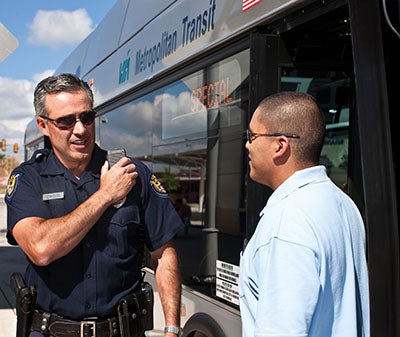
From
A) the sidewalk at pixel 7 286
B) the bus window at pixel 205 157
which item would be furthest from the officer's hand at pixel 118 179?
the sidewalk at pixel 7 286

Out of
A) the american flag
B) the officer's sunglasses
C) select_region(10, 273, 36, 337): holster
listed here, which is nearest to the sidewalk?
select_region(10, 273, 36, 337): holster

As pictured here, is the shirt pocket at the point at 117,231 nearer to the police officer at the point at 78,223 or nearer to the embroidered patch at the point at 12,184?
the police officer at the point at 78,223

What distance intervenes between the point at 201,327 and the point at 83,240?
1.33m

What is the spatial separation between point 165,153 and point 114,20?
225 cm

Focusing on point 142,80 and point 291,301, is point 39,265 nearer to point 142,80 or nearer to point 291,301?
point 291,301

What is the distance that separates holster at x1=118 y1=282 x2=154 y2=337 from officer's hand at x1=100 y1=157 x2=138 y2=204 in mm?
416

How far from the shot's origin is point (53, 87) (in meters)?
2.40

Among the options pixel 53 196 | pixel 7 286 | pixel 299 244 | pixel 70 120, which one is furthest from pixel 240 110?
pixel 7 286

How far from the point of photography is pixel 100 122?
5.80 m

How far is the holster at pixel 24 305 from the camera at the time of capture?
2.34m

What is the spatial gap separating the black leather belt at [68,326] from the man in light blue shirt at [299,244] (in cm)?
87

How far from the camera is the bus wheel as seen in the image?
10.7ft

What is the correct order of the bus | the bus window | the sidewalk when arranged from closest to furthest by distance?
the bus
the bus window
the sidewalk

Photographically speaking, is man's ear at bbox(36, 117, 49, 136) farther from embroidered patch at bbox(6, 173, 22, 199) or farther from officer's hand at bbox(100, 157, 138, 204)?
officer's hand at bbox(100, 157, 138, 204)
